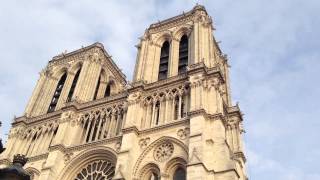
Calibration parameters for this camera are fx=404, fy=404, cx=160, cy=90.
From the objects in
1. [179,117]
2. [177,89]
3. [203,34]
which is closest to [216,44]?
[203,34]

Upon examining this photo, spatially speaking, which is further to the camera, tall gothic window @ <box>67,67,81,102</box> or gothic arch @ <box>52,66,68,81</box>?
gothic arch @ <box>52,66,68,81</box>

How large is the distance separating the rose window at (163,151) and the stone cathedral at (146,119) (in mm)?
59

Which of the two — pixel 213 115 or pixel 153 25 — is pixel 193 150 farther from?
pixel 153 25

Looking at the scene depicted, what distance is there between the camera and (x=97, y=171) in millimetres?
25219

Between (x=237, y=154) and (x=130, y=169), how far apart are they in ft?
25.2

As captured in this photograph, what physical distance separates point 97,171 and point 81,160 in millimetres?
1468

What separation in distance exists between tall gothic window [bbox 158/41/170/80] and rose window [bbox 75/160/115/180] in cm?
777

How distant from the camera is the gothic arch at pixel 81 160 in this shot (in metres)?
25.5

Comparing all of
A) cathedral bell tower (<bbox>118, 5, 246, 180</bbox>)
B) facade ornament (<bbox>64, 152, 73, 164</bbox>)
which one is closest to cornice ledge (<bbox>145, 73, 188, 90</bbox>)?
cathedral bell tower (<bbox>118, 5, 246, 180</bbox>)

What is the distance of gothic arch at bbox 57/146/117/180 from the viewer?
25547 mm

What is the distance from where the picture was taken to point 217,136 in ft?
74.2

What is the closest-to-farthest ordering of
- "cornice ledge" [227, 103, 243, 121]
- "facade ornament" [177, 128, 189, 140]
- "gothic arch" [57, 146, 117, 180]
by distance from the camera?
"facade ornament" [177, 128, 189, 140] → "gothic arch" [57, 146, 117, 180] → "cornice ledge" [227, 103, 243, 121]

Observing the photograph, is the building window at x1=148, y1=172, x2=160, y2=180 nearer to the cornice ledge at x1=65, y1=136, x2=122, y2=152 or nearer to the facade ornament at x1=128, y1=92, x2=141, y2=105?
the cornice ledge at x1=65, y1=136, x2=122, y2=152

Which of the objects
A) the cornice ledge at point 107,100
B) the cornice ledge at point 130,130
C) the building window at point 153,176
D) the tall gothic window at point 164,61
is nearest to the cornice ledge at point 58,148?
the cornice ledge at point 107,100
